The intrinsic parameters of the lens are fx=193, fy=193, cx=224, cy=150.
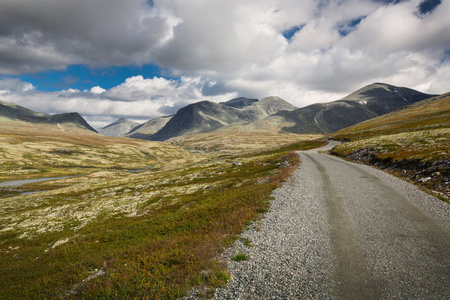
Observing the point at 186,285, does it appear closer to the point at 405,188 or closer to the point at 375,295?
the point at 375,295

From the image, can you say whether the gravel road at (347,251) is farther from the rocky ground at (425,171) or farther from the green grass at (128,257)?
the rocky ground at (425,171)

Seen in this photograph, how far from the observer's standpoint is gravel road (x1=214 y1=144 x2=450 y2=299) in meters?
8.62

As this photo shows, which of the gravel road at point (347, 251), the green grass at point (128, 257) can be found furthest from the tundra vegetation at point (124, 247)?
the gravel road at point (347, 251)

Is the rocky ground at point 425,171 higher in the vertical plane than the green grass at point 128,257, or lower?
higher

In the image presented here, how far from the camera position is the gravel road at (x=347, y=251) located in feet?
28.3

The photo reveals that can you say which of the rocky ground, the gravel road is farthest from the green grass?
the rocky ground

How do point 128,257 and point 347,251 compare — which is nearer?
point 347,251

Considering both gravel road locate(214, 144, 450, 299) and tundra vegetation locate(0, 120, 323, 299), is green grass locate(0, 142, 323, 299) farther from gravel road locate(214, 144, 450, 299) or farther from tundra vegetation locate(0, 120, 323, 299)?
gravel road locate(214, 144, 450, 299)

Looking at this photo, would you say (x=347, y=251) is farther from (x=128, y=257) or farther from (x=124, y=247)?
(x=124, y=247)

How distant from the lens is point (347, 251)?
11.5 metres

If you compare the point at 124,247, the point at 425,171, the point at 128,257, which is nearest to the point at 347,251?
the point at 128,257

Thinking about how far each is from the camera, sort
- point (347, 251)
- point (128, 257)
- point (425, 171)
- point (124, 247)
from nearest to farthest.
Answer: point (347, 251), point (128, 257), point (124, 247), point (425, 171)

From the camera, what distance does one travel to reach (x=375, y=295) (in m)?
8.24

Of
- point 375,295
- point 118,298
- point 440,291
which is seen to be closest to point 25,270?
point 118,298
